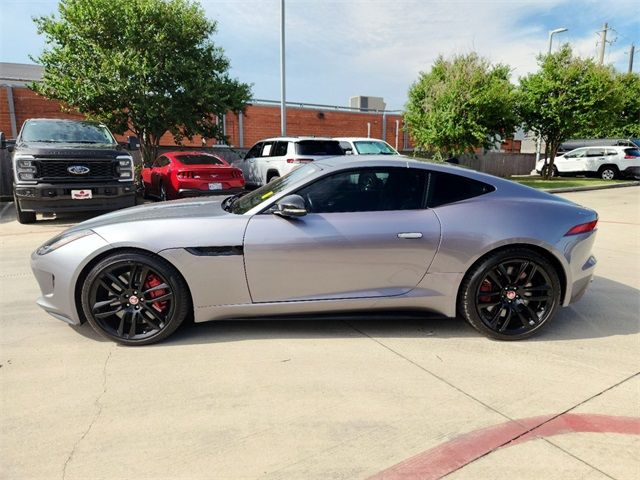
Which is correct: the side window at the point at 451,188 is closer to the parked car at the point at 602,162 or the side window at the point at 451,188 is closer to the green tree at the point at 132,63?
the green tree at the point at 132,63

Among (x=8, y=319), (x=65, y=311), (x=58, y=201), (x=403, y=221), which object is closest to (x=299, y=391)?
(x=403, y=221)

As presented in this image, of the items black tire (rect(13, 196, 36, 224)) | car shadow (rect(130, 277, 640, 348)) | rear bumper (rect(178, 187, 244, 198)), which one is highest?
rear bumper (rect(178, 187, 244, 198))

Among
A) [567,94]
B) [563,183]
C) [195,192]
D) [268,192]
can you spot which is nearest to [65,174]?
[195,192]

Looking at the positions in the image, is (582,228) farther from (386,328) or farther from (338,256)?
(338,256)

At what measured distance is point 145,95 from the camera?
1254cm

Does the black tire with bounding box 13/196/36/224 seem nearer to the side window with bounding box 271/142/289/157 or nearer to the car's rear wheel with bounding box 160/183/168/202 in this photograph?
the car's rear wheel with bounding box 160/183/168/202

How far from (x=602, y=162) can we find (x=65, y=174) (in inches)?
914

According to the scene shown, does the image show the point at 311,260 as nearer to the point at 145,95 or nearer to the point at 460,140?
the point at 145,95

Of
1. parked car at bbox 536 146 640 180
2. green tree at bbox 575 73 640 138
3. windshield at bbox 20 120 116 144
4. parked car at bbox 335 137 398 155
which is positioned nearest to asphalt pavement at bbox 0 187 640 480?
windshield at bbox 20 120 116 144

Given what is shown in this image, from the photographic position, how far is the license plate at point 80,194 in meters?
8.09

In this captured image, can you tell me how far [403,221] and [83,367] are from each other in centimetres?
254

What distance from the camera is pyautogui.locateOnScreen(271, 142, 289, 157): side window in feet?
40.2

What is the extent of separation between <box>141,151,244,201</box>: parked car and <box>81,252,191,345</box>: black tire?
7076 mm

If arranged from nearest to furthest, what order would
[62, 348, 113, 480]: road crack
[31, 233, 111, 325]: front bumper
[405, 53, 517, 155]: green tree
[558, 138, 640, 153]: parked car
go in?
1. [62, 348, 113, 480]: road crack
2. [31, 233, 111, 325]: front bumper
3. [405, 53, 517, 155]: green tree
4. [558, 138, 640, 153]: parked car
